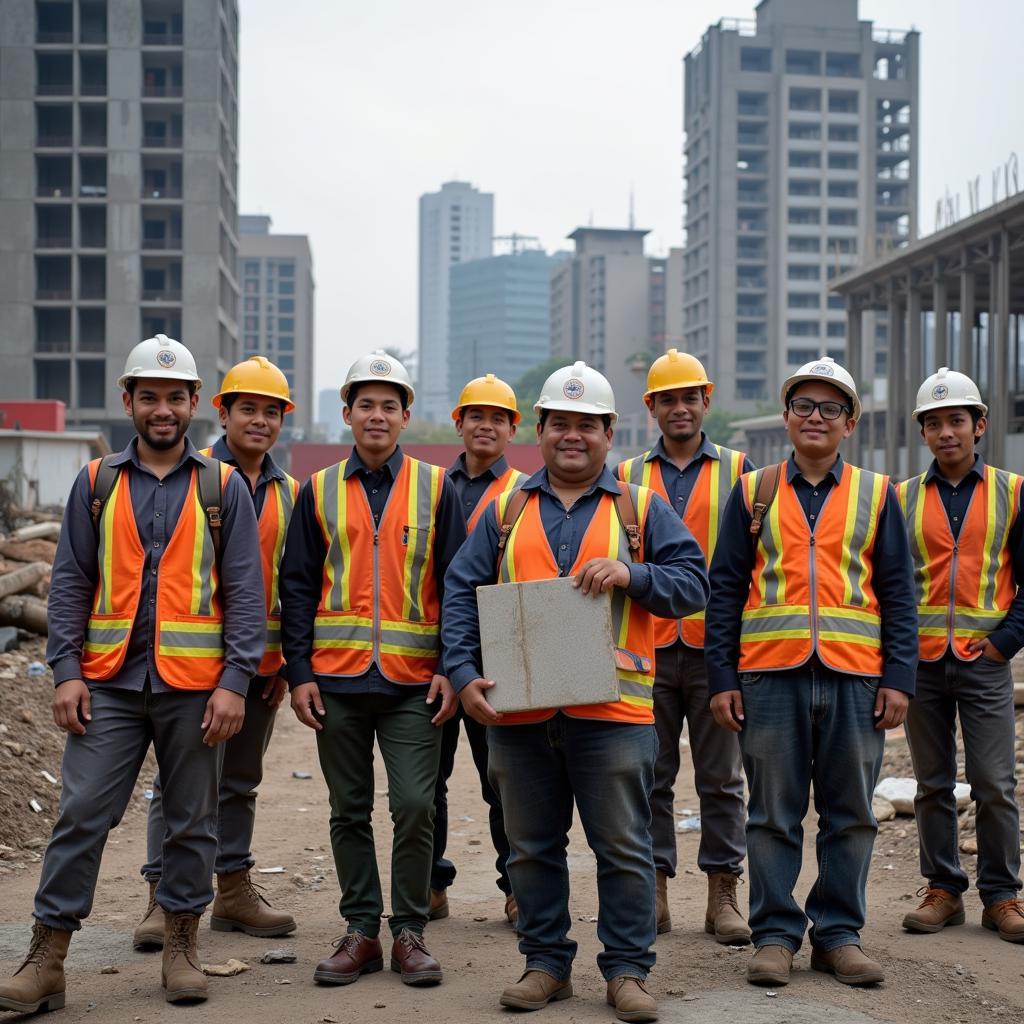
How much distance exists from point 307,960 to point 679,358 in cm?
319

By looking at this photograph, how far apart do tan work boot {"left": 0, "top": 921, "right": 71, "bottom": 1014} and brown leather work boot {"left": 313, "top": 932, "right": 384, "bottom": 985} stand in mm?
982

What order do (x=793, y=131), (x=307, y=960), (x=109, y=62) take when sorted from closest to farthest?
(x=307, y=960), (x=109, y=62), (x=793, y=131)

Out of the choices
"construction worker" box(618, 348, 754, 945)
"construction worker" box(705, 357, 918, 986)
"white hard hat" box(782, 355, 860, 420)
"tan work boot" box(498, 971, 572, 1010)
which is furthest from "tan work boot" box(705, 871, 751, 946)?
"white hard hat" box(782, 355, 860, 420)

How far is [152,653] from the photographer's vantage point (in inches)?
207

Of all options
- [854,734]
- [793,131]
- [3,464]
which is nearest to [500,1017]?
[854,734]

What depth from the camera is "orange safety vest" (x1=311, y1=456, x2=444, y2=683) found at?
5.52 metres

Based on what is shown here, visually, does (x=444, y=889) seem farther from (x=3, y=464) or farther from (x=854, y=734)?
(x=3, y=464)

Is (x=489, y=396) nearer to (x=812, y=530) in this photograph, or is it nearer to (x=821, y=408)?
(x=821, y=408)

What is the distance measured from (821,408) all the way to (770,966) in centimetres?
219

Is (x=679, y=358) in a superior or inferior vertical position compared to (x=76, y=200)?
inferior

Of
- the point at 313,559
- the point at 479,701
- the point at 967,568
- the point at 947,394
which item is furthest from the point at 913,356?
the point at 479,701

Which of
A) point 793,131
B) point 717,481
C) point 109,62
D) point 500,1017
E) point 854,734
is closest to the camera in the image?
point 500,1017

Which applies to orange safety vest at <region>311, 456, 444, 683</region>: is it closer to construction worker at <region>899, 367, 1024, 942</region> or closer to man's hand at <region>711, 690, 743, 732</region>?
man's hand at <region>711, 690, 743, 732</region>

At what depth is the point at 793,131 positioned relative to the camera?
11900 centimetres
